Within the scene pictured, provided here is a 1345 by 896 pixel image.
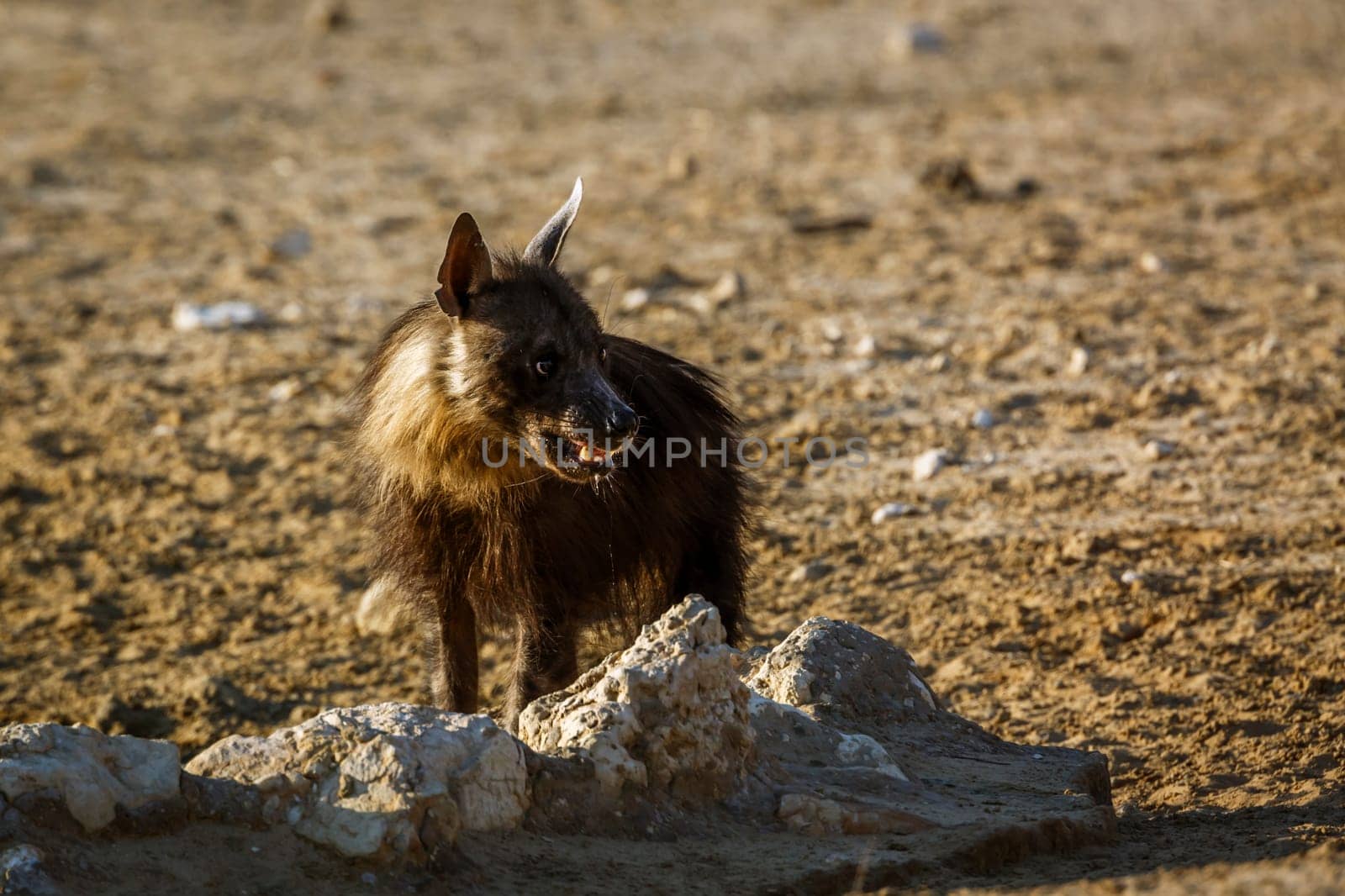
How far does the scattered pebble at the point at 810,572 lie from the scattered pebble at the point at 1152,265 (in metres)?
3.60

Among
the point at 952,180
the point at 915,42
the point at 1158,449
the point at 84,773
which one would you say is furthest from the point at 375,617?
the point at 915,42

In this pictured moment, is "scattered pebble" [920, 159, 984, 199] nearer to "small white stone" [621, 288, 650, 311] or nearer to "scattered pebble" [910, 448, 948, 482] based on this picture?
"small white stone" [621, 288, 650, 311]

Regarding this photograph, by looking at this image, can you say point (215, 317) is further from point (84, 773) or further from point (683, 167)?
point (84, 773)

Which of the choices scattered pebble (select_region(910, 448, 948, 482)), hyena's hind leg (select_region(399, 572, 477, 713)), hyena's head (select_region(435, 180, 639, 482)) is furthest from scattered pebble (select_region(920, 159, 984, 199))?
hyena's hind leg (select_region(399, 572, 477, 713))

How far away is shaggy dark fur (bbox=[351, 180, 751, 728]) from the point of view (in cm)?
494

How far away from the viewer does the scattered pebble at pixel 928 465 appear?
7.49m

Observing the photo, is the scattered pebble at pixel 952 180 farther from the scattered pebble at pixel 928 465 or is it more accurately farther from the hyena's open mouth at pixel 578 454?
the hyena's open mouth at pixel 578 454

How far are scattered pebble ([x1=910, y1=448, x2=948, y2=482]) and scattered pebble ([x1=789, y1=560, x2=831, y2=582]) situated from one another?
33.4 inches

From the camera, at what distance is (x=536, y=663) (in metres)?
5.15

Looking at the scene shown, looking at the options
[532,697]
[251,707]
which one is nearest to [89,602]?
[251,707]

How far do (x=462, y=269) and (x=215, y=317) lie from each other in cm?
521

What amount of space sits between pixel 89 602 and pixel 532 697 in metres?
2.78

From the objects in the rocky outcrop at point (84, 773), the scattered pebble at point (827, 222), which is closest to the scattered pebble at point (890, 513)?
the scattered pebble at point (827, 222)

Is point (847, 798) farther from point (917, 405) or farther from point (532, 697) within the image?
point (917, 405)
